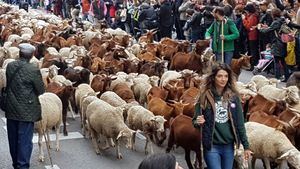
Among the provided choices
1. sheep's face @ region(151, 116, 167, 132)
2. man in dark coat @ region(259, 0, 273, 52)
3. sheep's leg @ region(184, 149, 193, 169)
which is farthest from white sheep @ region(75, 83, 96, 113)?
man in dark coat @ region(259, 0, 273, 52)

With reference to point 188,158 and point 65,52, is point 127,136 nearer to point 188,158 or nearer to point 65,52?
point 188,158

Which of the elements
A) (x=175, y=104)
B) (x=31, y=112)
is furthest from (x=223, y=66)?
(x=175, y=104)

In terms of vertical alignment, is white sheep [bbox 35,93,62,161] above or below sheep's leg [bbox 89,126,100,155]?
above

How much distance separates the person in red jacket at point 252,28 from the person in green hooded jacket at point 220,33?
392 centimetres

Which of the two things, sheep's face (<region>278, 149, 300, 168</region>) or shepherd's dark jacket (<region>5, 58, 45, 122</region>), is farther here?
shepherd's dark jacket (<region>5, 58, 45, 122</region>)

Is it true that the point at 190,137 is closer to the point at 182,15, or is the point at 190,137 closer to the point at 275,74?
the point at 275,74

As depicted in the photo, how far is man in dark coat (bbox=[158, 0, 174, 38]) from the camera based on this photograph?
20.6 metres

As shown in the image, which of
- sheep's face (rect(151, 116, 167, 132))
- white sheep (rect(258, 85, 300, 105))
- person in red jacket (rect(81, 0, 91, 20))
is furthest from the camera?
person in red jacket (rect(81, 0, 91, 20))

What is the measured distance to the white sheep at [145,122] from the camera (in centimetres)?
947

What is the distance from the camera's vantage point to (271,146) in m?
7.87

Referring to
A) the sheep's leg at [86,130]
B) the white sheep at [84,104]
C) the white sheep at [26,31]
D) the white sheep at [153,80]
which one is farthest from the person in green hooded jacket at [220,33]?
the white sheep at [26,31]

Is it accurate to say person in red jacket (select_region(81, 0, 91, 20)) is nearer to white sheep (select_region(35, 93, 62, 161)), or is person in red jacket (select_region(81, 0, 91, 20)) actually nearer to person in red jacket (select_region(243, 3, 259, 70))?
person in red jacket (select_region(243, 3, 259, 70))

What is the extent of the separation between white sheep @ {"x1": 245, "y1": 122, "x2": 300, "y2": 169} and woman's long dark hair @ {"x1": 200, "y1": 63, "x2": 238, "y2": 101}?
181 centimetres

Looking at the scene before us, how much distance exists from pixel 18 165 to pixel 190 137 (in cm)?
254
